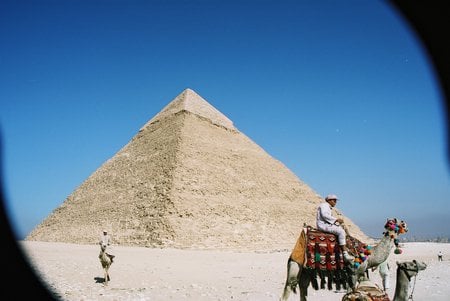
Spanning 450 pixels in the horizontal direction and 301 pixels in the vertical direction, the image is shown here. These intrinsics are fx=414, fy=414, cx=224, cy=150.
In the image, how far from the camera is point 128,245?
102ft

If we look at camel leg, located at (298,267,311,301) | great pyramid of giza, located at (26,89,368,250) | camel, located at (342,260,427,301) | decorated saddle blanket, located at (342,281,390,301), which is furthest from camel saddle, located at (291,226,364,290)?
great pyramid of giza, located at (26,89,368,250)

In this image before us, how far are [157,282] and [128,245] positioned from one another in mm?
20866

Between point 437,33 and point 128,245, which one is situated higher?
point 437,33

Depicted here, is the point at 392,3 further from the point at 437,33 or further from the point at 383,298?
the point at 383,298

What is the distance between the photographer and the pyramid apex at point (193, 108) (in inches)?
2199

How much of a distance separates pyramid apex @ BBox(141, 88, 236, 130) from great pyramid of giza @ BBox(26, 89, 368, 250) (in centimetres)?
20

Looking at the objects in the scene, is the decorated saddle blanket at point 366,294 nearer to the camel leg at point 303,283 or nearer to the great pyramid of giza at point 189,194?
the camel leg at point 303,283

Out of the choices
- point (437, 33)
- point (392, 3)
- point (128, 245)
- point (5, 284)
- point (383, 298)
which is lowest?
point (128, 245)

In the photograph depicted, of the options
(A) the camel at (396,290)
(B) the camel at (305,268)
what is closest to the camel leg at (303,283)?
(B) the camel at (305,268)

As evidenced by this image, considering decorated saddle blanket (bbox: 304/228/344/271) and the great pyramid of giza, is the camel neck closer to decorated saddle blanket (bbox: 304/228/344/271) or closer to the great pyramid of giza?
decorated saddle blanket (bbox: 304/228/344/271)

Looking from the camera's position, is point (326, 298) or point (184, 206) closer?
point (326, 298)

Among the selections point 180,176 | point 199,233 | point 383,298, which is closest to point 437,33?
point 383,298

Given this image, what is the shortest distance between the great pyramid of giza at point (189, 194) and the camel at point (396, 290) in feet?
83.1

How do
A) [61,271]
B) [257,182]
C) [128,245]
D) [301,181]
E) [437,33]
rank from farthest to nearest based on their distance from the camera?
[301,181], [257,182], [128,245], [61,271], [437,33]
